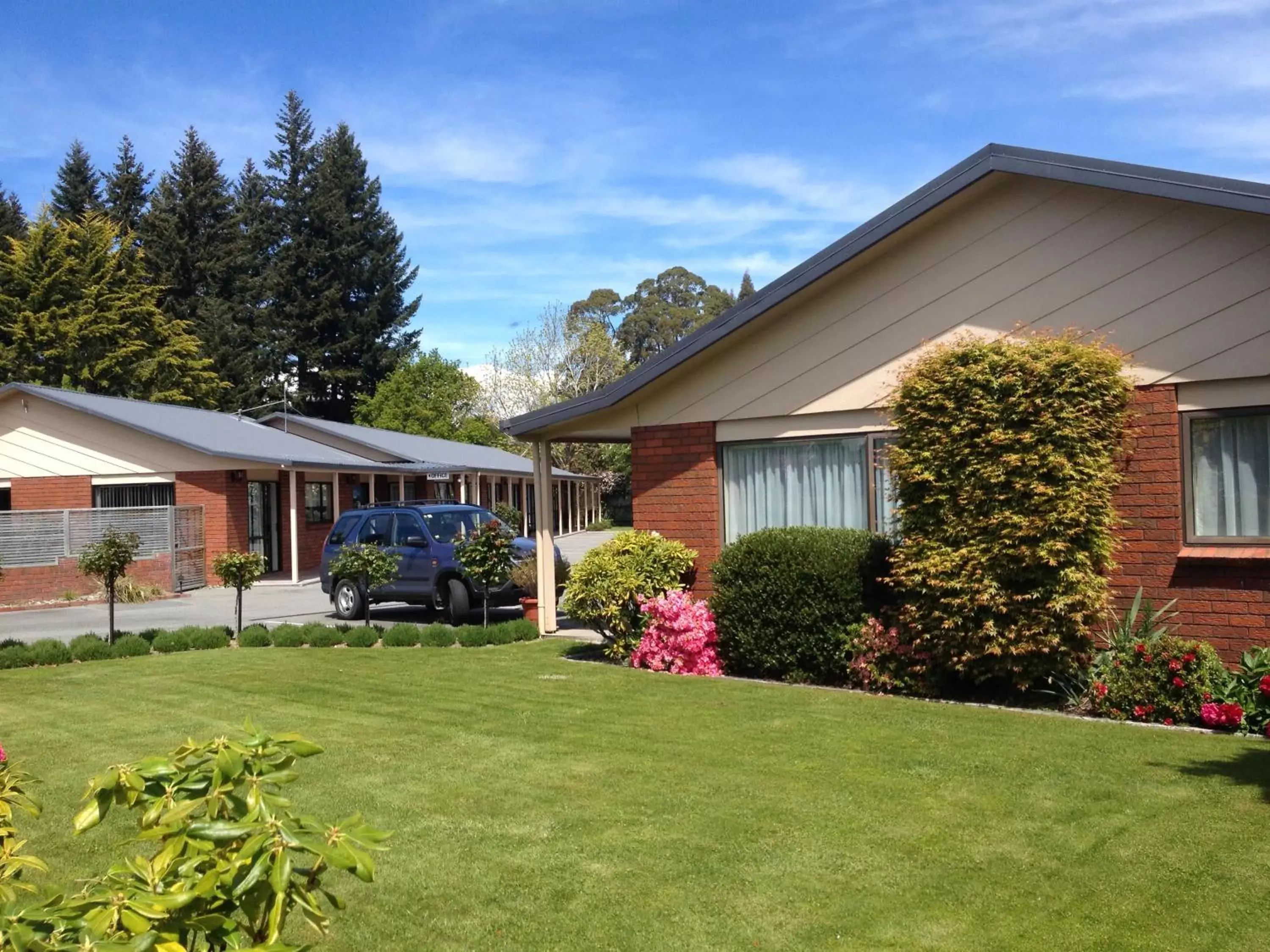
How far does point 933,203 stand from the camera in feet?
33.8

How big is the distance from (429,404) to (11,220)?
22.1 metres

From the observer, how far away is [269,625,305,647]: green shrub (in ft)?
48.5

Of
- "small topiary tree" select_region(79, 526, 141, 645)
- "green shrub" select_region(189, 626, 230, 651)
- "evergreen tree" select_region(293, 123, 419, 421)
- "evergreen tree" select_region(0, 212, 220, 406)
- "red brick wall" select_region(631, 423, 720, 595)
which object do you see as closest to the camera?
"red brick wall" select_region(631, 423, 720, 595)

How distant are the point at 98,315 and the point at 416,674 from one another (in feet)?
134

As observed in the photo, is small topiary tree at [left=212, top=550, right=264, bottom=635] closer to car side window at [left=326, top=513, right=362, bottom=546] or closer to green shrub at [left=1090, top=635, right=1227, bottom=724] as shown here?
car side window at [left=326, top=513, right=362, bottom=546]

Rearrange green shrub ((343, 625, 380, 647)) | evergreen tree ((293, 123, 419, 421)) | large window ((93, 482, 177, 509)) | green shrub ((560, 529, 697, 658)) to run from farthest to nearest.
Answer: evergreen tree ((293, 123, 419, 421)) → large window ((93, 482, 177, 509)) → green shrub ((343, 625, 380, 647)) → green shrub ((560, 529, 697, 658))

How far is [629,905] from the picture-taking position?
16.0ft

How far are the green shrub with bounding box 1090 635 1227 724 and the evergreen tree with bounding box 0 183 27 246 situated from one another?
53.7 metres

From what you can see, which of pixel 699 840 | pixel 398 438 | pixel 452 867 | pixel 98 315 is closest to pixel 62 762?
pixel 452 867

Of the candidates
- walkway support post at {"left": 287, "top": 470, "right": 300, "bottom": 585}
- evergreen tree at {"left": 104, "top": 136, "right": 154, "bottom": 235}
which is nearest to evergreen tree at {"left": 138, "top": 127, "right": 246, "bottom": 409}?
evergreen tree at {"left": 104, "top": 136, "right": 154, "bottom": 235}

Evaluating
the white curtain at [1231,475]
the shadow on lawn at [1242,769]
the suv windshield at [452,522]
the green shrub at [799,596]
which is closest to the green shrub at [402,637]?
the suv windshield at [452,522]

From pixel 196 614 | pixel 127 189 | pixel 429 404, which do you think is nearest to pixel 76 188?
pixel 127 189

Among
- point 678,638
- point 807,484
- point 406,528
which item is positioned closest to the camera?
point 678,638

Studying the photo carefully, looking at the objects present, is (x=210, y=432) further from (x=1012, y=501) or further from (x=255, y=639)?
(x=1012, y=501)
